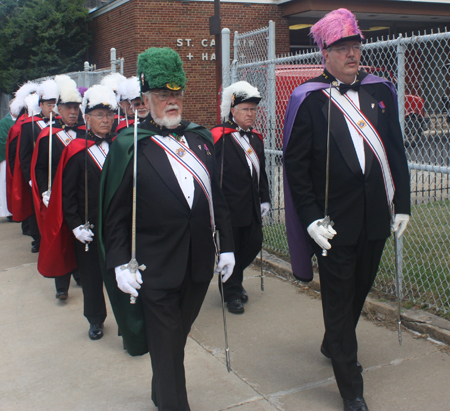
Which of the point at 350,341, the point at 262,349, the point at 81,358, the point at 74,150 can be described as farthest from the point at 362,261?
the point at 74,150

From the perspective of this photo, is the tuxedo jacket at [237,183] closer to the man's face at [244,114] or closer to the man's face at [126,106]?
the man's face at [244,114]

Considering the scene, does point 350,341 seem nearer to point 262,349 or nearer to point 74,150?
point 262,349

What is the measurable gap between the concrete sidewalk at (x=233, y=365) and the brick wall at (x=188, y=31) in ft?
44.5

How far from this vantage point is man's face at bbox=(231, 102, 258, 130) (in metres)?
4.96

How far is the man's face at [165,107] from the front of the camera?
119 inches

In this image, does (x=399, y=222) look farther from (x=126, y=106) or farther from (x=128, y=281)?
(x=126, y=106)

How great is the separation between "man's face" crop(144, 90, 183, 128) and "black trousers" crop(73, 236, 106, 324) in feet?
6.19

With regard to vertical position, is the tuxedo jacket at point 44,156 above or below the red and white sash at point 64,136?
below

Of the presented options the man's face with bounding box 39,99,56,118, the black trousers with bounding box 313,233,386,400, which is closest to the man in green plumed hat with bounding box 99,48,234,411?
the black trousers with bounding box 313,233,386,400

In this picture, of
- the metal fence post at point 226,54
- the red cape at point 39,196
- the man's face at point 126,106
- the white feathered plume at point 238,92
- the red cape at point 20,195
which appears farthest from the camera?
the red cape at point 20,195

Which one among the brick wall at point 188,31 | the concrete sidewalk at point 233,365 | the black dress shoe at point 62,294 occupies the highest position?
the brick wall at point 188,31

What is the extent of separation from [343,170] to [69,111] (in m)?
3.36

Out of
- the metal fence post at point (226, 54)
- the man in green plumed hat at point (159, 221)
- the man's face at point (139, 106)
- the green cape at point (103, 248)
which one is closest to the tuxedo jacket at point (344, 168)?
the man in green plumed hat at point (159, 221)

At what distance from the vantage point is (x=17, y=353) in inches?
170
